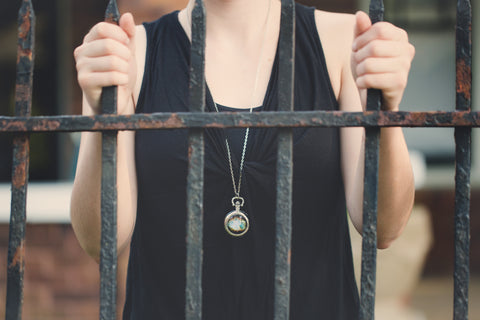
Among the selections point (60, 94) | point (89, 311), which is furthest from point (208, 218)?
point (60, 94)

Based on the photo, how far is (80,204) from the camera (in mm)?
1266

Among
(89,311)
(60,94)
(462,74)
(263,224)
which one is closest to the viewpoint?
(462,74)

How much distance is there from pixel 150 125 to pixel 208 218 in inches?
17.1

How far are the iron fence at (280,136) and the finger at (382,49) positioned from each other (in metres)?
0.06

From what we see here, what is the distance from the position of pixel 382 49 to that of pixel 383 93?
9 cm

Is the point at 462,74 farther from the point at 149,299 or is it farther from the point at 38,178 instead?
the point at 38,178

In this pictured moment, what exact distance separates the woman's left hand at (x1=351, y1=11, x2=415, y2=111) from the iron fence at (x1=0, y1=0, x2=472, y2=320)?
0.09 feet

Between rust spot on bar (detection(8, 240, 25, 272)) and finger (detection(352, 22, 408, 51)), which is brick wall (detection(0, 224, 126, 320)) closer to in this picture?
rust spot on bar (detection(8, 240, 25, 272))

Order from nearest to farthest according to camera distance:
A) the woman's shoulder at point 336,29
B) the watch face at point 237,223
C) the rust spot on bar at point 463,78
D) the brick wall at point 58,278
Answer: the rust spot on bar at point 463,78
the watch face at point 237,223
the woman's shoulder at point 336,29
the brick wall at point 58,278

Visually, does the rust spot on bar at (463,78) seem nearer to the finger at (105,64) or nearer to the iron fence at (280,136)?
the iron fence at (280,136)

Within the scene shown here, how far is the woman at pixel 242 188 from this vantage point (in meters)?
1.38

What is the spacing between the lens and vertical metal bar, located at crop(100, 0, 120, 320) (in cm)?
106

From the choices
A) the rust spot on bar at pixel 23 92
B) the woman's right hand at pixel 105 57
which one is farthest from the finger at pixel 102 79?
the rust spot on bar at pixel 23 92

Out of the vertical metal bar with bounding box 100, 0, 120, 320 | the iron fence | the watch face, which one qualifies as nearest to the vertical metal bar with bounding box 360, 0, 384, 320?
the iron fence
